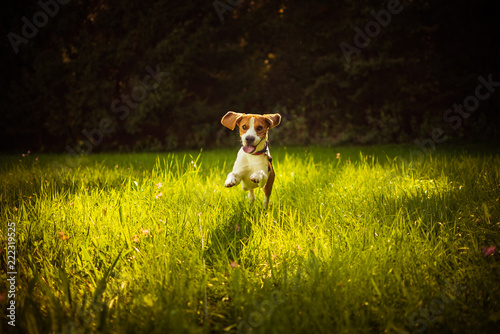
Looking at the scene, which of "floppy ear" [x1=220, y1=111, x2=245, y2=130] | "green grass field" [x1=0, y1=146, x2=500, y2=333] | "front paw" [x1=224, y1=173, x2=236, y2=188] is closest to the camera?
"green grass field" [x1=0, y1=146, x2=500, y2=333]

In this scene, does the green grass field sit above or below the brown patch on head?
below

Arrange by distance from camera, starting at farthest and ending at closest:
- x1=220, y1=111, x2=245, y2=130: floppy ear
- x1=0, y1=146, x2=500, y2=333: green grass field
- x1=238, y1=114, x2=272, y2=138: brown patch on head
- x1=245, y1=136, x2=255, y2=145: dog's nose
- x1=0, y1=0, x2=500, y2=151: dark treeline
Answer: x1=0, y1=0, x2=500, y2=151: dark treeline < x1=220, y1=111, x2=245, y2=130: floppy ear < x1=238, y1=114, x2=272, y2=138: brown patch on head < x1=245, y1=136, x2=255, y2=145: dog's nose < x1=0, y1=146, x2=500, y2=333: green grass field

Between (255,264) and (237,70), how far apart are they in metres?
11.1

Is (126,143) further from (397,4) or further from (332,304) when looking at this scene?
(332,304)

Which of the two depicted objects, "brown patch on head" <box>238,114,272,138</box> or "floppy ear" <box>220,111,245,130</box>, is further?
"floppy ear" <box>220,111,245,130</box>

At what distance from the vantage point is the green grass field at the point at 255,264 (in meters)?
1.53

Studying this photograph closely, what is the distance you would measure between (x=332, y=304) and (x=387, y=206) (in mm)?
1611

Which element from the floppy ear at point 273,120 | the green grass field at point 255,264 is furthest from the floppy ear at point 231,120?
the green grass field at point 255,264

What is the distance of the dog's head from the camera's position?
109 inches

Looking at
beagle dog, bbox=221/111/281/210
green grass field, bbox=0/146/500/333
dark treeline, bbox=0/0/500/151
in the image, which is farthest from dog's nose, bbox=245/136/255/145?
dark treeline, bbox=0/0/500/151

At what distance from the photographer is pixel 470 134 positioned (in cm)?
1038

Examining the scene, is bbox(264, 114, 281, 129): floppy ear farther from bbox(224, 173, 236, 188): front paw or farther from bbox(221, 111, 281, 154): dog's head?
bbox(224, 173, 236, 188): front paw

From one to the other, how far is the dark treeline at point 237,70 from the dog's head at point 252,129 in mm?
8491

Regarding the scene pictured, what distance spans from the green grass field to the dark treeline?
833cm
